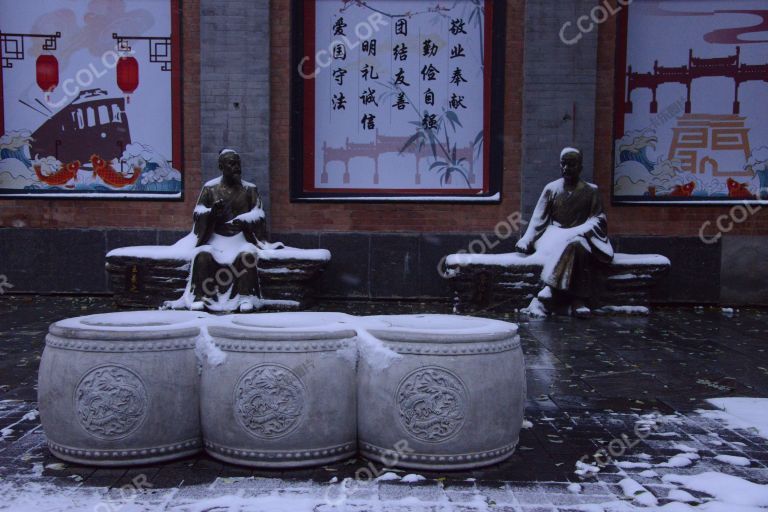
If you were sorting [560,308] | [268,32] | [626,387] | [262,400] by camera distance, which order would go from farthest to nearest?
[268,32], [560,308], [626,387], [262,400]

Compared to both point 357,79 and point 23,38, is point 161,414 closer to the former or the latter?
point 357,79

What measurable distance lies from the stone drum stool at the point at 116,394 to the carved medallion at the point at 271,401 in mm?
350

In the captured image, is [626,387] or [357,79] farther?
[357,79]

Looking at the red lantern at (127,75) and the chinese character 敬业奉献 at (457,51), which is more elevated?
the chinese character 敬业奉献 at (457,51)

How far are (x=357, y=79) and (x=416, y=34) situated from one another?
977 mm

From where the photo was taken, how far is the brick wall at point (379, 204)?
9.19 m

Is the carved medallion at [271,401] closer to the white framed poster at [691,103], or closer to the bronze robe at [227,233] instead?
the bronze robe at [227,233]

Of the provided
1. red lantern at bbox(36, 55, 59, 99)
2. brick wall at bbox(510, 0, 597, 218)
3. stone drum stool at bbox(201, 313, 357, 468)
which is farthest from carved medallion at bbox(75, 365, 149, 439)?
red lantern at bbox(36, 55, 59, 99)

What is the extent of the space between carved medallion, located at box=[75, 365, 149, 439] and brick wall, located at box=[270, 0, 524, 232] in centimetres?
618

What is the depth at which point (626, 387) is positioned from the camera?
4.88 metres

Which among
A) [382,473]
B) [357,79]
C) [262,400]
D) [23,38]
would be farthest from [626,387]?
[23,38]

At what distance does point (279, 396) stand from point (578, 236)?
5.73m
